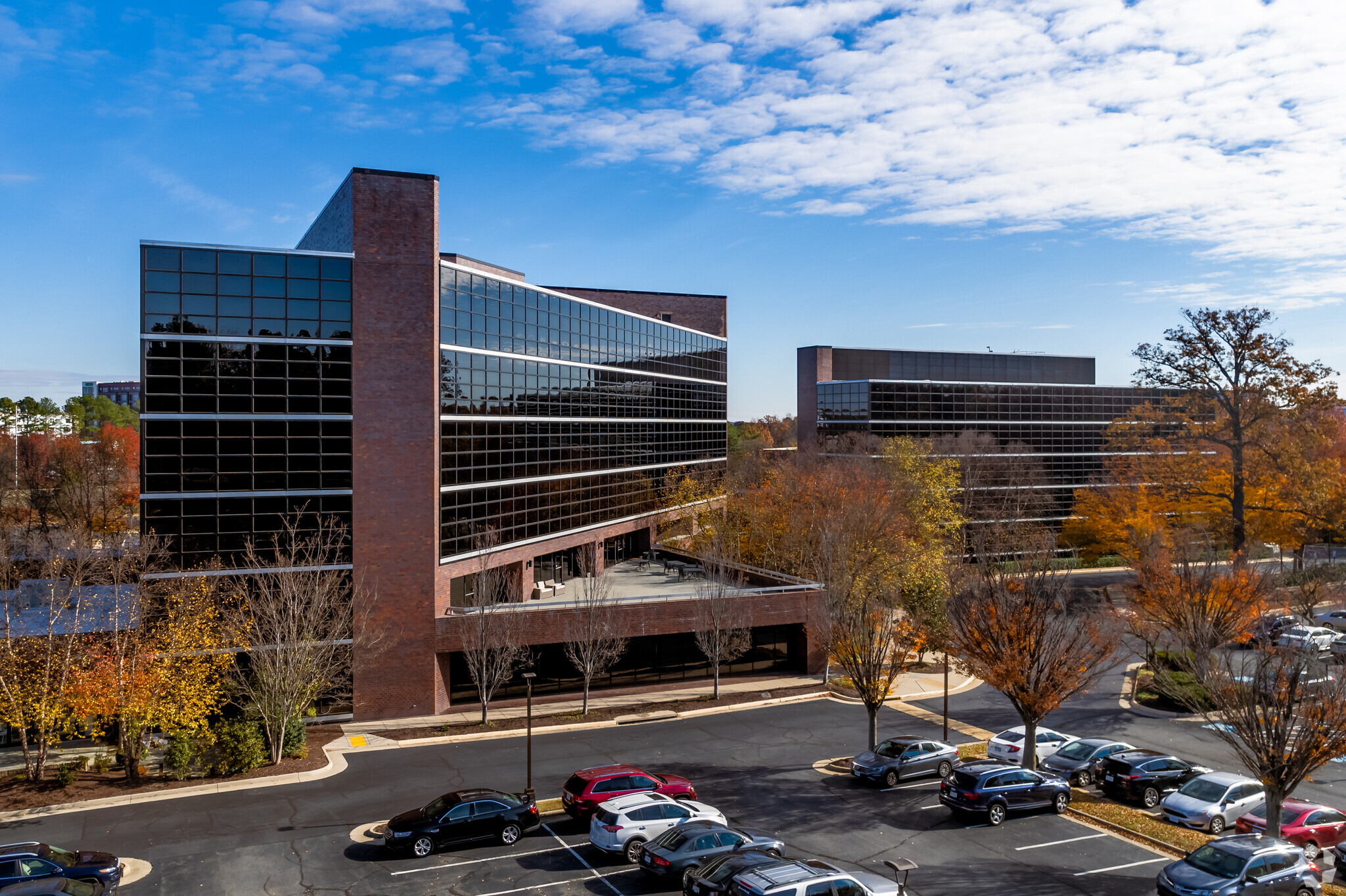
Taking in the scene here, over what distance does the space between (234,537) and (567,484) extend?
1836cm

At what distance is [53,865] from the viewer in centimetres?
1803

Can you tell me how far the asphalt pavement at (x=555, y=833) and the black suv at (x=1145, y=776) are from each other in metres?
4.14

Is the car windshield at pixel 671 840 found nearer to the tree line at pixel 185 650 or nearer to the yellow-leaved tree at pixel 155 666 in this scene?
the tree line at pixel 185 650

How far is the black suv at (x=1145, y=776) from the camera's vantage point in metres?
26.4

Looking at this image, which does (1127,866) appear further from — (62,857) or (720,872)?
(62,857)

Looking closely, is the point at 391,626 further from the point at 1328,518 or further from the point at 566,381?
the point at 1328,518

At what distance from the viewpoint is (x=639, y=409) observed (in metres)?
58.2

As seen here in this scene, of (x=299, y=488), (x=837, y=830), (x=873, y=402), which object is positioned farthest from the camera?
(x=873, y=402)

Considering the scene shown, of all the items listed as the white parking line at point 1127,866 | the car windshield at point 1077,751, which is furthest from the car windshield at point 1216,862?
the car windshield at point 1077,751

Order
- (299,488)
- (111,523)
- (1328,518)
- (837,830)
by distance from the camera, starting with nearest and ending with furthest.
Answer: (837,830)
(299,488)
(1328,518)
(111,523)

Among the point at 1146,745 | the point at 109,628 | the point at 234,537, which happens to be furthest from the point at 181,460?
the point at 1146,745

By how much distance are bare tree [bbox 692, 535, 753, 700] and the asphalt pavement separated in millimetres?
6741

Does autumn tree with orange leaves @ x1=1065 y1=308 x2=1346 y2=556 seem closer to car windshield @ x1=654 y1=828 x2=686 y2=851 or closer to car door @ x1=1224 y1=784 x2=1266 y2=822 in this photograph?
car door @ x1=1224 y1=784 x2=1266 y2=822

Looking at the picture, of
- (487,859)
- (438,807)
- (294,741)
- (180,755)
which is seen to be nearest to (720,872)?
(487,859)
